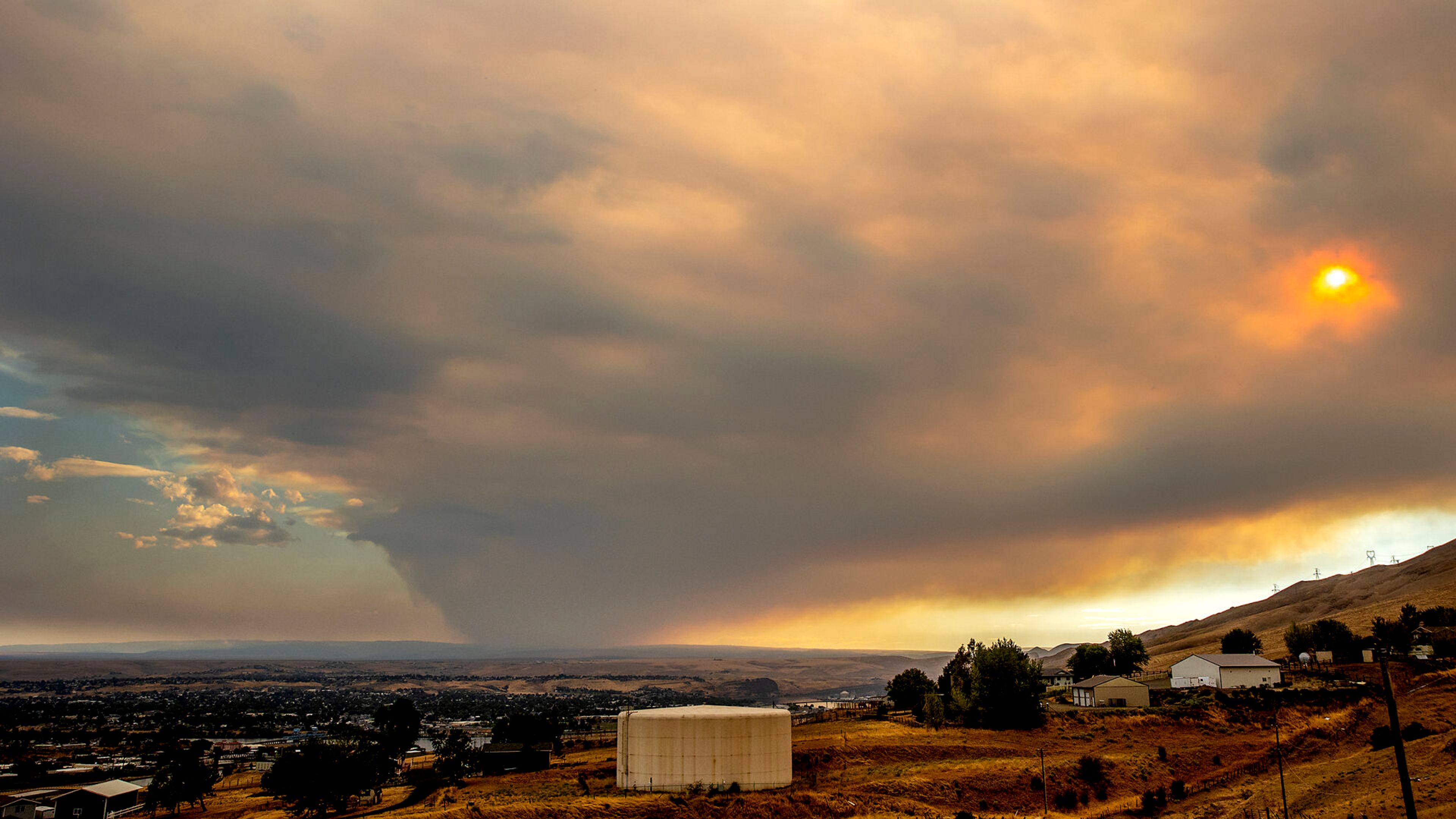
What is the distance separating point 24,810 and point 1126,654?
15002 centimetres

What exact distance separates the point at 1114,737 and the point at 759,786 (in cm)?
4032

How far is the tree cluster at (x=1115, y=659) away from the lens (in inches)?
6132

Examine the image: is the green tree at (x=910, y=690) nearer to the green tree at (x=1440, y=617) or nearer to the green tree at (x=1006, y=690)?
the green tree at (x=1006, y=690)

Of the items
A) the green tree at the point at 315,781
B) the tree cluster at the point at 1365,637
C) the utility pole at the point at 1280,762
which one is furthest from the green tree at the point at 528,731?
the tree cluster at the point at 1365,637

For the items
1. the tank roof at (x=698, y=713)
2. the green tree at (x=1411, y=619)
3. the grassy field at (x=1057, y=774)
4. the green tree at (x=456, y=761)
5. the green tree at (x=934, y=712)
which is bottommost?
the green tree at (x=456, y=761)

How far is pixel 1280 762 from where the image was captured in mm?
64250

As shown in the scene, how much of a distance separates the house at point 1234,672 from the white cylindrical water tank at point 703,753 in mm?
71302

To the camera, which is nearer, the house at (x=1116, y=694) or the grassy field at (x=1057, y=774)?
the grassy field at (x=1057, y=774)

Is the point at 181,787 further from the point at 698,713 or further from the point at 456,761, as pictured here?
the point at 698,713

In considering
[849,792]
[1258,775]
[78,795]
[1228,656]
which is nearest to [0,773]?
[78,795]

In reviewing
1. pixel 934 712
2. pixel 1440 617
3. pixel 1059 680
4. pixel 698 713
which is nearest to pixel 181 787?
pixel 698 713

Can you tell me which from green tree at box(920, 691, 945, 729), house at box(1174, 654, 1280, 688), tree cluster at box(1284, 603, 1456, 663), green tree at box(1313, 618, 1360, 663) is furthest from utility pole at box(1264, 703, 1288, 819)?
green tree at box(1313, 618, 1360, 663)

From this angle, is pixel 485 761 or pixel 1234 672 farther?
pixel 1234 672

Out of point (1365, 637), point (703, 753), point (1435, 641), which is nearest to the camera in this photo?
point (703, 753)
